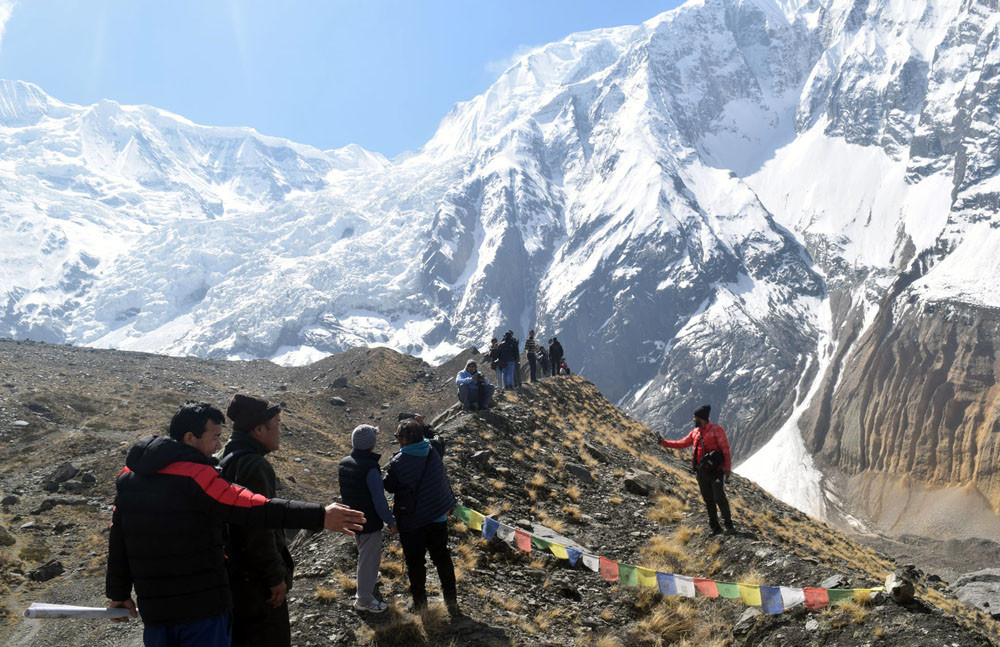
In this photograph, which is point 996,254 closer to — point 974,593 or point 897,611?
point 974,593

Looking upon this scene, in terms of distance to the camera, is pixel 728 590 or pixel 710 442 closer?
pixel 728 590

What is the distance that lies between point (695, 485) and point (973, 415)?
518 feet

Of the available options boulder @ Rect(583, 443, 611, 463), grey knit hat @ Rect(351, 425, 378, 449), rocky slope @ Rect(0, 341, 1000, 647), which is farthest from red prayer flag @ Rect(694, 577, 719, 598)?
boulder @ Rect(583, 443, 611, 463)

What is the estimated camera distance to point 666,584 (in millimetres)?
9750

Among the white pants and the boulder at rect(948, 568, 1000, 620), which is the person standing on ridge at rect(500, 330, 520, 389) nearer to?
the white pants

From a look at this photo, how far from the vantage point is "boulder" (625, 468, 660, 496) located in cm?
1683

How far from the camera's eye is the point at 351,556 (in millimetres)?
10383

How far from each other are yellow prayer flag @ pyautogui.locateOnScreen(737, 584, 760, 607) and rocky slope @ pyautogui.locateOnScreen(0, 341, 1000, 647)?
0.60 ft

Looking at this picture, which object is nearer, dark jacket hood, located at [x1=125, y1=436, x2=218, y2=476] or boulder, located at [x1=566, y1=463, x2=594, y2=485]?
dark jacket hood, located at [x1=125, y1=436, x2=218, y2=476]

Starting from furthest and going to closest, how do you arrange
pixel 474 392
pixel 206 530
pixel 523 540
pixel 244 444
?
1. pixel 474 392
2. pixel 523 540
3. pixel 244 444
4. pixel 206 530

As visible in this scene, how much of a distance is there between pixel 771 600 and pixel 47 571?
16.9m

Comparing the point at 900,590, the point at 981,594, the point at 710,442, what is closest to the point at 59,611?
the point at 900,590

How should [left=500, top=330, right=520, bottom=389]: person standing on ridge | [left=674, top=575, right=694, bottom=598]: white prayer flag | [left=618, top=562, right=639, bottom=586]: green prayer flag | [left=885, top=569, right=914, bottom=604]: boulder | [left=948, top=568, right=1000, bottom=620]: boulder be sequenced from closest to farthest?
[left=885, top=569, right=914, bottom=604]: boulder, [left=674, top=575, right=694, bottom=598]: white prayer flag, [left=618, top=562, right=639, bottom=586]: green prayer flag, [left=948, top=568, right=1000, bottom=620]: boulder, [left=500, top=330, right=520, bottom=389]: person standing on ridge

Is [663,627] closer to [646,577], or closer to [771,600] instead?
[646,577]
